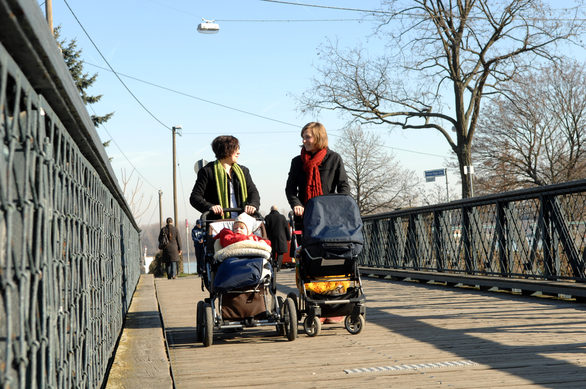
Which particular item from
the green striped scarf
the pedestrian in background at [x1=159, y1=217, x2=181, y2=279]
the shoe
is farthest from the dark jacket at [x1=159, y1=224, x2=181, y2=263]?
the green striped scarf

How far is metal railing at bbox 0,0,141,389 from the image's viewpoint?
1.51 meters

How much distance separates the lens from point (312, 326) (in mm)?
6375

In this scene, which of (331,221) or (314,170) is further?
(314,170)

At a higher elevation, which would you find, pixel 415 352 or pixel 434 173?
pixel 434 173

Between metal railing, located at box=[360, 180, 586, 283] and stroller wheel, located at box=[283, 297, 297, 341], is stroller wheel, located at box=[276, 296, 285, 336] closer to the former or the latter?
stroller wheel, located at box=[283, 297, 297, 341]

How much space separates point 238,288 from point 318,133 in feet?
5.37

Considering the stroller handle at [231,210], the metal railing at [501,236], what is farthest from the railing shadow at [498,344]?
the stroller handle at [231,210]

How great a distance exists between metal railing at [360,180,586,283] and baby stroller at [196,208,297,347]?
3446 mm

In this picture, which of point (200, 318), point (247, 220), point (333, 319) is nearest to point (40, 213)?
point (247, 220)

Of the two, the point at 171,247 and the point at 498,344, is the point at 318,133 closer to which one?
the point at 498,344

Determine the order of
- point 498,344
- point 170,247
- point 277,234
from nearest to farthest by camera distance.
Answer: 1. point 498,344
2. point 277,234
3. point 170,247

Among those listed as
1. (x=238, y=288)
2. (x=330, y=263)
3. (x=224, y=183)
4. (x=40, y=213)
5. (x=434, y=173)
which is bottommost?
(x=238, y=288)

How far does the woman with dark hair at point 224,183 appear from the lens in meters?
6.48

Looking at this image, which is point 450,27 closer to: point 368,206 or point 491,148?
point 491,148
